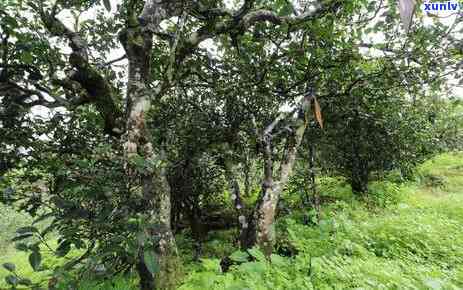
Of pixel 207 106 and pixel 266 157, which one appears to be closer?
pixel 266 157

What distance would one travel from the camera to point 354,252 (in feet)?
14.9

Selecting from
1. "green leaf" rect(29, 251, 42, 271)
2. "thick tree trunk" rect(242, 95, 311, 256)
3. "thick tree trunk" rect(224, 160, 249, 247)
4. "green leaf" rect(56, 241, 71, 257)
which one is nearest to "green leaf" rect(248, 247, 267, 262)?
"green leaf" rect(56, 241, 71, 257)

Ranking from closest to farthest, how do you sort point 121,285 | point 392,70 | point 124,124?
1. point 121,285
2. point 124,124
3. point 392,70

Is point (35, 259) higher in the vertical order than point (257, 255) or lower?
higher

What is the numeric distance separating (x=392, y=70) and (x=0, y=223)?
3194 cm

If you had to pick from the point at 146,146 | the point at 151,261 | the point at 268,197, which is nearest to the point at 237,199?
the point at 268,197

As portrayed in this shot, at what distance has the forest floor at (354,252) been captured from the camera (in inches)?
110

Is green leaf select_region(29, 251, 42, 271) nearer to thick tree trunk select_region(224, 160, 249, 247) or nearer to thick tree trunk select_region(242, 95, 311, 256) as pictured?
thick tree trunk select_region(242, 95, 311, 256)

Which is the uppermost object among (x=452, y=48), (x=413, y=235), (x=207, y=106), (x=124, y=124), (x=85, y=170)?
(x=452, y=48)

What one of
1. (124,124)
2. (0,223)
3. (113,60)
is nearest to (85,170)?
(124,124)

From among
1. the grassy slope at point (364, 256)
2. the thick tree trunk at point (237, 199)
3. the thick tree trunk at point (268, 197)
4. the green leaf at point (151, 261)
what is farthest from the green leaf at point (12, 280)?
the thick tree trunk at point (237, 199)

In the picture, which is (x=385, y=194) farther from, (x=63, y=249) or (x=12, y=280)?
(x=12, y=280)

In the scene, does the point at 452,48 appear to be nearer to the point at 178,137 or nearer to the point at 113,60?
the point at 178,137

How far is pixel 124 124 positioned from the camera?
3.50 metres
